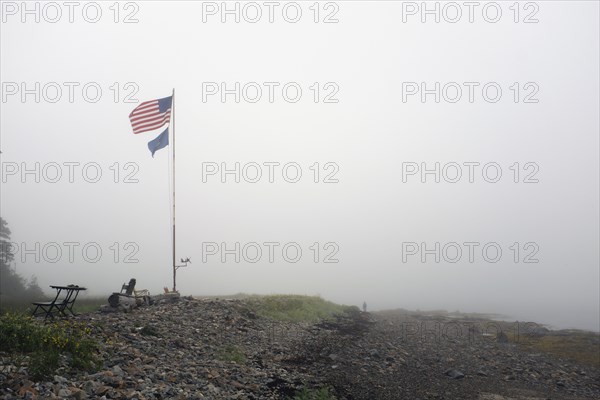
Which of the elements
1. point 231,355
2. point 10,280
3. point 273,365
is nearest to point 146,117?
point 231,355

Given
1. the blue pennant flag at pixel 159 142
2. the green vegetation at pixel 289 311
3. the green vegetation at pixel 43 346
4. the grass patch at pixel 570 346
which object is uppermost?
the blue pennant flag at pixel 159 142

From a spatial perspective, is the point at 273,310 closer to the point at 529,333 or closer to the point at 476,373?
the point at 476,373

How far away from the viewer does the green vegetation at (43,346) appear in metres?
9.97

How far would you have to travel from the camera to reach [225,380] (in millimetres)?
12586

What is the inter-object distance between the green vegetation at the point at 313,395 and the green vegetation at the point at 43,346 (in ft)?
19.0

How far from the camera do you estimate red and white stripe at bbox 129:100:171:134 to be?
25.6 metres

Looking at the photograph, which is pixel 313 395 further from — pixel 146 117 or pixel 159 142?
pixel 146 117

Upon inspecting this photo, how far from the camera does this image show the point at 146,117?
25.8 m

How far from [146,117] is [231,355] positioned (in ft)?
53.6

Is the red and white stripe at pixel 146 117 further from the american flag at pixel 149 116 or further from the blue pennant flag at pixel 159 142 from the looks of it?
the blue pennant flag at pixel 159 142

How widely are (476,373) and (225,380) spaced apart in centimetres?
1288

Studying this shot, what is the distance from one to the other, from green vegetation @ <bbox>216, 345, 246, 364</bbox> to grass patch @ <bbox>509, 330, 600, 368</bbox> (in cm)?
2228

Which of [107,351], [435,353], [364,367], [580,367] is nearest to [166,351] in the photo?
[107,351]

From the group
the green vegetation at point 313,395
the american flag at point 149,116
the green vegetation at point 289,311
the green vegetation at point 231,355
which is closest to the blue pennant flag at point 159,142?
the american flag at point 149,116
